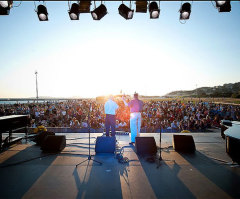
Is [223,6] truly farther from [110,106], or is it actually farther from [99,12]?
[110,106]

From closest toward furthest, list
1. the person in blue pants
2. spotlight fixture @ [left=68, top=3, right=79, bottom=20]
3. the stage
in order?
the stage < spotlight fixture @ [left=68, top=3, right=79, bottom=20] < the person in blue pants

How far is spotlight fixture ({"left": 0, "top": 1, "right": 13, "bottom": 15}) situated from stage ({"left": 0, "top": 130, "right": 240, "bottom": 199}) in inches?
189

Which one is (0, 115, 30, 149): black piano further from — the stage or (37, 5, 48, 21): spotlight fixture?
(37, 5, 48, 21): spotlight fixture

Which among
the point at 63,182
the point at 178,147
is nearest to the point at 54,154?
the point at 63,182

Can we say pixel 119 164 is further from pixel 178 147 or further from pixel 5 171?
pixel 5 171

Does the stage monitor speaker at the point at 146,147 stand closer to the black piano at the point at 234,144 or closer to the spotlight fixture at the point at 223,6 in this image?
the black piano at the point at 234,144

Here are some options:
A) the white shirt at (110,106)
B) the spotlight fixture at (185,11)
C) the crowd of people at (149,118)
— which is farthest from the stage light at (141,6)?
the crowd of people at (149,118)

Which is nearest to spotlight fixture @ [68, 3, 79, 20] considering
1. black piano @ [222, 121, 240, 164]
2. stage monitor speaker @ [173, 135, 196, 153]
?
stage monitor speaker @ [173, 135, 196, 153]

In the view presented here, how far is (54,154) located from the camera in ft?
14.8

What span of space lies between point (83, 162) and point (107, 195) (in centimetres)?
160

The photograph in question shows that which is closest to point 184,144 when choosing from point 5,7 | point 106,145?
point 106,145

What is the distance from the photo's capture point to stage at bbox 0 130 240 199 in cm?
262

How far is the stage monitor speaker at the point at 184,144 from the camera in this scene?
15.6 feet

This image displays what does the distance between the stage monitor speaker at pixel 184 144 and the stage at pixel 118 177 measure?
0.26 metres
